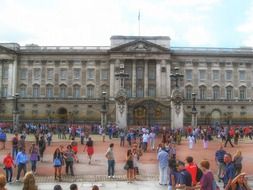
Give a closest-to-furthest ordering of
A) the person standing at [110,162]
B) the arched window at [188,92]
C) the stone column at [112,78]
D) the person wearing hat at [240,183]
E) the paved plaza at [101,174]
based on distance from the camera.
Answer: the person wearing hat at [240,183] < the paved plaza at [101,174] < the person standing at [110,162] < the stone column at [112,78] < the arched window at [188,92]

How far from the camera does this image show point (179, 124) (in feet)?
185

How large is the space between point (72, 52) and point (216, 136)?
43766 millimetres

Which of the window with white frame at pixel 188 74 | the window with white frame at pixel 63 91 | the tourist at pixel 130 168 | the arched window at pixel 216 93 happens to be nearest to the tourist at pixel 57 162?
the tourist at pixel 130 168

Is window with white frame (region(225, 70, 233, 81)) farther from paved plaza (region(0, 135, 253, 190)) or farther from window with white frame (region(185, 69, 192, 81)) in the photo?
paved plaza (region(0, 135, 253, 190))

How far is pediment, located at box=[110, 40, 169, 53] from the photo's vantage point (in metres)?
88.8

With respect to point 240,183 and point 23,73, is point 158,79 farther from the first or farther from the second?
point 240,183

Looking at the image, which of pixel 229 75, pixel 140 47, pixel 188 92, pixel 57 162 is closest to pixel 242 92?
pixel 229 75

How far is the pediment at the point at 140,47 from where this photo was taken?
88812mm

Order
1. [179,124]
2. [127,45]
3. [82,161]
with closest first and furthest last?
[82,161] < [179,124] < [127,45]

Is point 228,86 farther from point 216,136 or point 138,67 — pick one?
point 216,136

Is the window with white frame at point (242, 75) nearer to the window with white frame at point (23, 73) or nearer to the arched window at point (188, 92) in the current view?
the arched window at point (188, 92)

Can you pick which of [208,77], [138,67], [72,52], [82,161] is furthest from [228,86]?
[82,161]

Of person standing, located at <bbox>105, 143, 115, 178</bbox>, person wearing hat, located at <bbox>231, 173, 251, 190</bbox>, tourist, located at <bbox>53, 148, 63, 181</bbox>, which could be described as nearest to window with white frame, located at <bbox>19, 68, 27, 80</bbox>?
tourist, located at <bbox>53, 148, 63, 181</bbox>

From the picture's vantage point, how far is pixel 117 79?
8875 cm
